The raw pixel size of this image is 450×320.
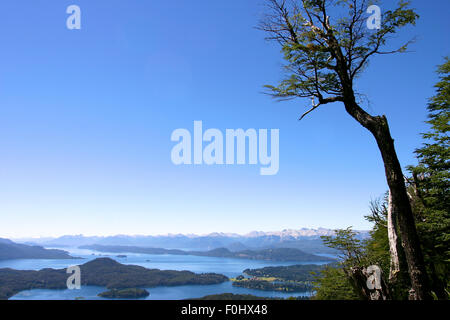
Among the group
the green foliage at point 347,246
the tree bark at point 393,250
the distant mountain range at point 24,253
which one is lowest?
the distant mountain range at point 24,253

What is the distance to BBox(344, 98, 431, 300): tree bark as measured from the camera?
481cm

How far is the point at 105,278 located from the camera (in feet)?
330

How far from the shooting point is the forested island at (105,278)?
82.1 meters

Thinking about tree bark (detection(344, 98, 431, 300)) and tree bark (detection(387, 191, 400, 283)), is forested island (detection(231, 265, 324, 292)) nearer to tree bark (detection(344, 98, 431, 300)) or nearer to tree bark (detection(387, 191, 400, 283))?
tree bark (detection(387, 191, 400, 283))

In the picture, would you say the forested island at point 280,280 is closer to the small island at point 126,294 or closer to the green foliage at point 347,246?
the small island at point 126,294

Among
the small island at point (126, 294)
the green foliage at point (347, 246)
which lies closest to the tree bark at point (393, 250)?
the green foliage at point (347, 246)

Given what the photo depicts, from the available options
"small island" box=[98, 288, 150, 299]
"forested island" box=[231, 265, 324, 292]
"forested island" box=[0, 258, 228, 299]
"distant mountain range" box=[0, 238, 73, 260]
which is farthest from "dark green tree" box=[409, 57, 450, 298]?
"distant mountain range" box=[0, 238, 73, 260]

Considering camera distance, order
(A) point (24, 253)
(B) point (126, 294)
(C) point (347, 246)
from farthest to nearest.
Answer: (A) point (24, 253) → (B) point (126, 294) → (C) point (347, 246)

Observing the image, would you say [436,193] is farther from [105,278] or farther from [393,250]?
[105,278]

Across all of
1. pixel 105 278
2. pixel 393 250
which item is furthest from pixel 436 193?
pixel 105 278

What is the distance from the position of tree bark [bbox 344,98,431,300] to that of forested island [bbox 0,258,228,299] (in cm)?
9611

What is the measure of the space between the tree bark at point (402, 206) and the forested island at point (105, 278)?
96108mm

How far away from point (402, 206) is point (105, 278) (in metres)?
117
